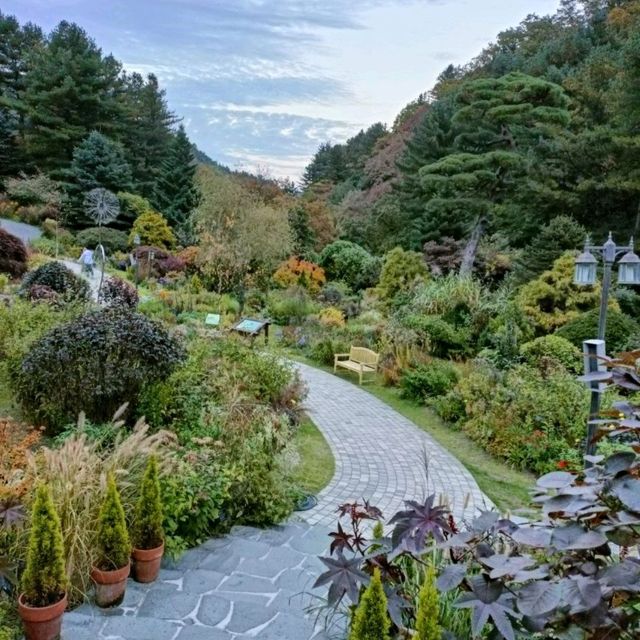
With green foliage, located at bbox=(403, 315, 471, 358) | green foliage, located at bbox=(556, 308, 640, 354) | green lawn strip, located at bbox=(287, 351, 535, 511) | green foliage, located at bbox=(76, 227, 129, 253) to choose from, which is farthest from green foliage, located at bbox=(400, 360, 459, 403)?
green foliage, located at bbox=(76, 227, 129, 253)

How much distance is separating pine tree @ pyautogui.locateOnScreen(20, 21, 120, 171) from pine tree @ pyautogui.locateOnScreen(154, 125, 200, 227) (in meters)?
5.19

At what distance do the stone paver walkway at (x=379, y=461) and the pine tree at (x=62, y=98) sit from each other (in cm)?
2442

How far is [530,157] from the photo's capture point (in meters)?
16.6

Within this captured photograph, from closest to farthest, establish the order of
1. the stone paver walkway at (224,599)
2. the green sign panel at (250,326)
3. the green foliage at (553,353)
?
the stone paver walkway at (224,599)
the green foliage at (553,353)
the green sign panel at (250,326)

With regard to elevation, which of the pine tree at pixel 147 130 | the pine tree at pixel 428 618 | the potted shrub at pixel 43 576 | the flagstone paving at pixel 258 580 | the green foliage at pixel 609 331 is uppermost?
the pine tree at pixel 147 130

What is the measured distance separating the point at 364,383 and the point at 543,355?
3.45m

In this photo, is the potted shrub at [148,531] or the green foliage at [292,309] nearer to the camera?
the potted shrub at [148,531]

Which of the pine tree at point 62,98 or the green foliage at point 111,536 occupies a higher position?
the pine tree at point 62,98

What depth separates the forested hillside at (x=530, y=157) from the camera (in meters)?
15.1

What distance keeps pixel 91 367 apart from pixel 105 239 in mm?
18114

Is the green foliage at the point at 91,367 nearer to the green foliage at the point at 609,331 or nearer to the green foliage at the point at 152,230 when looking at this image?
the green foliage at the point at 609,331

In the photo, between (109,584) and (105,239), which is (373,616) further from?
(105,239)

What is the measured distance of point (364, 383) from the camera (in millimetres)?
10602

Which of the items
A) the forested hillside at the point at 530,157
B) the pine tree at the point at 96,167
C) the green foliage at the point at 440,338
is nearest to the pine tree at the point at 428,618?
the green foliage at the point at 440,338
